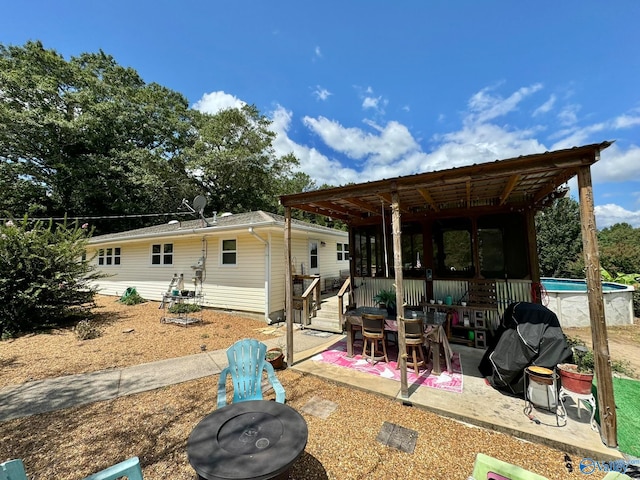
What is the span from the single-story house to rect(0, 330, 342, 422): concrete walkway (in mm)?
3438

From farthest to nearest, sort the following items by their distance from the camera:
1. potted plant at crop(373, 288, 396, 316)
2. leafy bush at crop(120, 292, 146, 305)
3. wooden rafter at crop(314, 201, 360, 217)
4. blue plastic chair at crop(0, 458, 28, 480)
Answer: leafy bush at crop(120, 292, 146, 305), potted plant at crop(373, 288, 396, 316), wooden rafter at crop(314, 201, 360, 217), blue plastic chair at crop(0, 458, 28, 480)

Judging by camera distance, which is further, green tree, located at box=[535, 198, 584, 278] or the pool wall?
green tree, located at box=[535, 198, 584, 278]

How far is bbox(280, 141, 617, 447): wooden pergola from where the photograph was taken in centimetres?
287

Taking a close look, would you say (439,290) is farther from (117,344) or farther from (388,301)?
(117,344)

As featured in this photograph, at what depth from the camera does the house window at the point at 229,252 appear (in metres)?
9.53

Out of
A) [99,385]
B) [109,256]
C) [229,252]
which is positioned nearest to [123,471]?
[99,385]

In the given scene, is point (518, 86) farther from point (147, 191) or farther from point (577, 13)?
point (147, 191)

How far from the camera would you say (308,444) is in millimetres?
2895

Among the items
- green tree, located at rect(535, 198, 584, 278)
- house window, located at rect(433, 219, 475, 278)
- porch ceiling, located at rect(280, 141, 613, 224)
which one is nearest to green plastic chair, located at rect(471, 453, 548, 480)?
porch ceiling, located at rect(280, 141, 613, 224)

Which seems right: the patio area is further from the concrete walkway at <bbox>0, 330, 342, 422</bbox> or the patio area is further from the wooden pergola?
the concrete walkway at <bbox>0, 330, 342, 422</bbox>

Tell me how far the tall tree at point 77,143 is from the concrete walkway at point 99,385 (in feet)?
60.1

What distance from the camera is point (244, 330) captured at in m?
7.76

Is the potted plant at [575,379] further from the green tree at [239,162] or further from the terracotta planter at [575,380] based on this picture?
the green tree at [239,162]

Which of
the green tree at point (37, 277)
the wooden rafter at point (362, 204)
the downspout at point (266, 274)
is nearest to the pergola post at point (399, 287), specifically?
the wooden rafter at point (362, 204)
